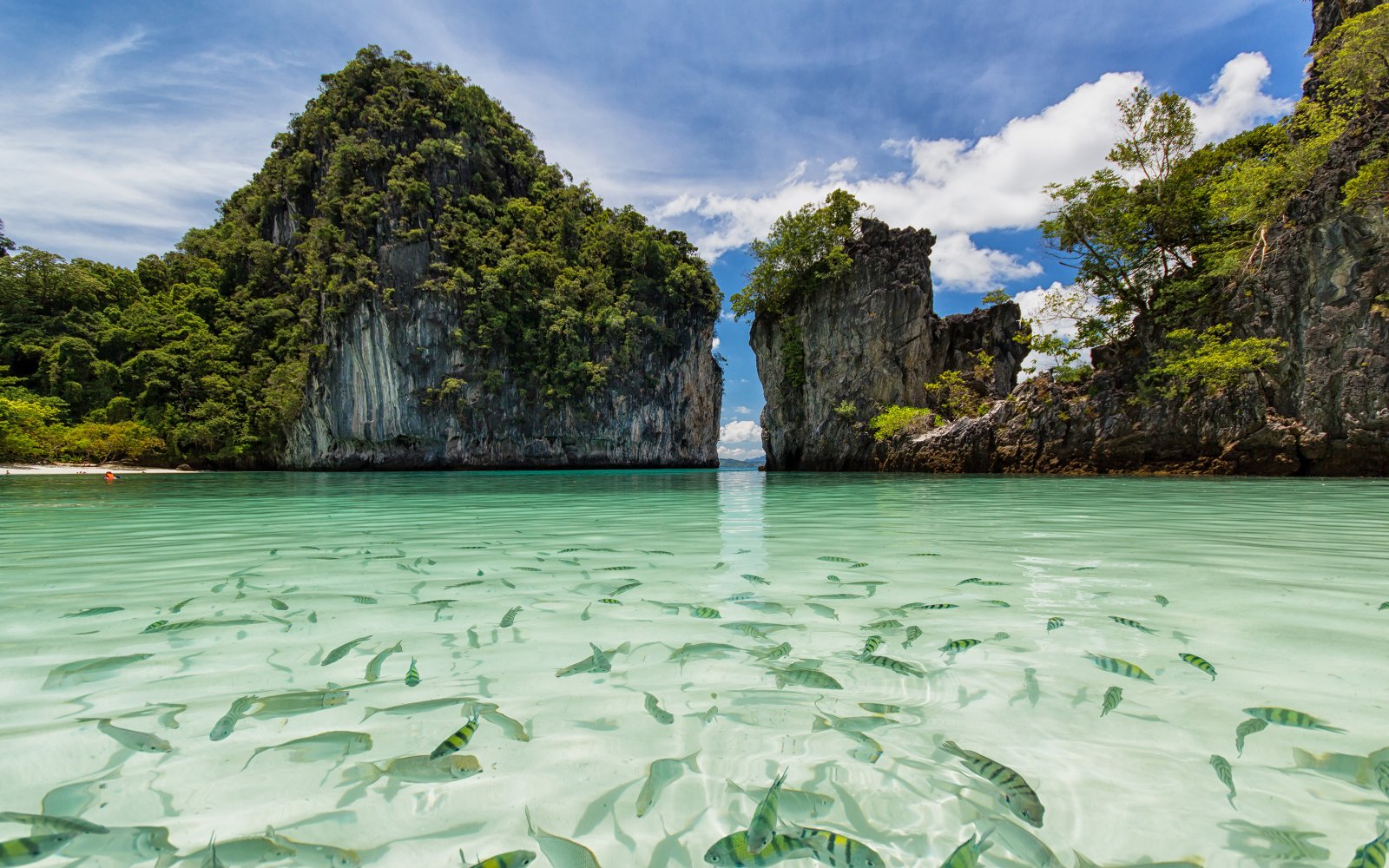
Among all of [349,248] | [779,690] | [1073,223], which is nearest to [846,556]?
[779,690]

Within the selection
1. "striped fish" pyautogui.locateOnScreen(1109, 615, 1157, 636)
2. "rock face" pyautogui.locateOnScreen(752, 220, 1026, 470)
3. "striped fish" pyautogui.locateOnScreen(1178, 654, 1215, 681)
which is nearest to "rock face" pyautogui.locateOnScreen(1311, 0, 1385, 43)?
"rock face" pyautogui.locateOnScreen(752, 220, 1026, 470)

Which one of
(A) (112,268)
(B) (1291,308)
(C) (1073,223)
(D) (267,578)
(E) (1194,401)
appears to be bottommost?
(D) (267,578)

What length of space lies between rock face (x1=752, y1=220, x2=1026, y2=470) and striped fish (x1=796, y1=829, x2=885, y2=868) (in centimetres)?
2453

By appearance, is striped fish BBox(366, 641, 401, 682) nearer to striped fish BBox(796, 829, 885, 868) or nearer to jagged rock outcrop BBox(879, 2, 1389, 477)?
striped fish BBox(796, 829, 885, 868)

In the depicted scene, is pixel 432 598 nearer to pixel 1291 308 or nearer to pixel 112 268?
pixel 1291 308

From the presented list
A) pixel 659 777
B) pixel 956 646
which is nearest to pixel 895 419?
pixel 956 646

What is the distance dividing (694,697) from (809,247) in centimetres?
2738

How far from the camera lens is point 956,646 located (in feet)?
7.68

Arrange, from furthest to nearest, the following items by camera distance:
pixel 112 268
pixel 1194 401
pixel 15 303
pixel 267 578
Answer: pixel 112 268 → pixel 15 303 → pixel 1194 401 → pixel 267 578

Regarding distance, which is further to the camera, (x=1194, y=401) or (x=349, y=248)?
(x=349, y=248)

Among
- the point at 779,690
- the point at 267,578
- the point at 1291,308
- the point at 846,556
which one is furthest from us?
the point at 1291,308

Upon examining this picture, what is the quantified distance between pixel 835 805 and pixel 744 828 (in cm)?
23

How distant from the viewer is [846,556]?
454cm

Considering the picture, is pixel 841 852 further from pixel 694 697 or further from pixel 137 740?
pixel 137 740
